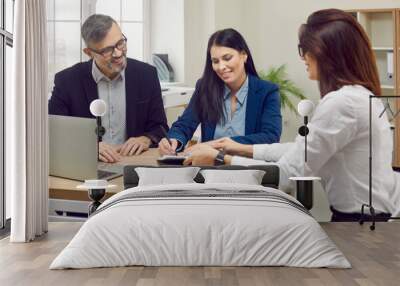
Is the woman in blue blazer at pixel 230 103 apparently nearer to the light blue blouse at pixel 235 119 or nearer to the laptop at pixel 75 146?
the light blue blouse at pixel 235 119

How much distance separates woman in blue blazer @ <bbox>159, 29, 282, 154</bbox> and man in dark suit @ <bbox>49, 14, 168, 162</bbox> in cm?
26

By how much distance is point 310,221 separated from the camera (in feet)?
17.5

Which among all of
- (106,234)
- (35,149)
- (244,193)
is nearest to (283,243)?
(244,193)

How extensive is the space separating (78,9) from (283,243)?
11.3ft

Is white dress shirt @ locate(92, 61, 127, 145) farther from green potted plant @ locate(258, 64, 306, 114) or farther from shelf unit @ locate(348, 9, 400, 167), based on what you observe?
shelf unit @ locate(348, 9, 400, 167)

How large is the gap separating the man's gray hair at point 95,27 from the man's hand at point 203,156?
1.45 metres

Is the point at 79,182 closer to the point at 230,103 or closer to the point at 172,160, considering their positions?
the point at 172,160

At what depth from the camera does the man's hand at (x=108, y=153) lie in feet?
23.9

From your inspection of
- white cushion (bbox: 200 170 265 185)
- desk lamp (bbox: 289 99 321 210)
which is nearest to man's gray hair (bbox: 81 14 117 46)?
white cushion (bbox: 200 170 265 185)

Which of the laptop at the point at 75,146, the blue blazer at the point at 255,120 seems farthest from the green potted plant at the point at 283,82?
the laptop at the point at 75,146

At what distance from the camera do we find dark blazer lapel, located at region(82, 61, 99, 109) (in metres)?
7.35

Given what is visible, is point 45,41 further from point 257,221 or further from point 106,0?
point 257,221

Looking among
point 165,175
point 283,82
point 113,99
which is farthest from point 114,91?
point 283,82

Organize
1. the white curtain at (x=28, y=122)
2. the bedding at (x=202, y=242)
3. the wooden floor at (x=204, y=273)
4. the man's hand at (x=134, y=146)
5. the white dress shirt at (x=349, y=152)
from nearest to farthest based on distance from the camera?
1. the wooden floor at (x=204, y=273)
2. the bedding at (x=202, y=242)
3. the white curtain at (x=28, y=122)
4. the white dress shirt at (x=349, y=152)
5. the man's hand at (x=134, y=146)
